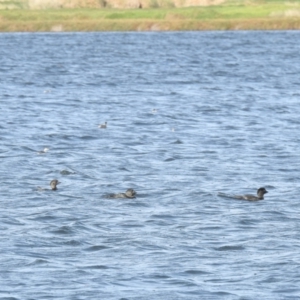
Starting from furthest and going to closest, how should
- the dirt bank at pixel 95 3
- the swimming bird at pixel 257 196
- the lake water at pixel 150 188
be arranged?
1. the dirt bank at pixel 95 3
2. the swimming bird at pixel 257 196
3. the lake water at pixel 150 188

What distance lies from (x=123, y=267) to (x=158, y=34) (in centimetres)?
10077

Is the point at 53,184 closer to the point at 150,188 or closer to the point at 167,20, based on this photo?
the point at 150,188

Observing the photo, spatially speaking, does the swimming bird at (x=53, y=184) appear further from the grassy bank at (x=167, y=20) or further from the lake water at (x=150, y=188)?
the grassy bank at (x=167, y=20)

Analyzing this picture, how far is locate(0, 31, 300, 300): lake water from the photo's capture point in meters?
16.7

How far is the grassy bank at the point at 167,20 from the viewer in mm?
118188

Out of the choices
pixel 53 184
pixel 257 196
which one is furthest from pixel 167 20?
pixel 257 196

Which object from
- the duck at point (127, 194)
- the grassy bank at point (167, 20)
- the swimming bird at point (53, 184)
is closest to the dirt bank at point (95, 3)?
the grassy bank at point (167, 20)

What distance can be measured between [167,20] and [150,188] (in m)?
99.3

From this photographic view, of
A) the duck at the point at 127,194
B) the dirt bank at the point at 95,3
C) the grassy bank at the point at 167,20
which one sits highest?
the dirt bank at the point at 95,3

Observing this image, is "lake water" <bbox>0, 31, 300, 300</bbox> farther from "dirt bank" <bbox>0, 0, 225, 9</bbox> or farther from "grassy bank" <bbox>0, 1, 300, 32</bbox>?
"dirt bank" <bbox>0, 0, 225, 9</bbox>

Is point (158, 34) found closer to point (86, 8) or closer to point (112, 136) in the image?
point (86, 8)

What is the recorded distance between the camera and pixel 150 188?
79.7ft

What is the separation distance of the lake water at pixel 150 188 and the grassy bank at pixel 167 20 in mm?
63436

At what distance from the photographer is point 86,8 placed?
5463 inches
